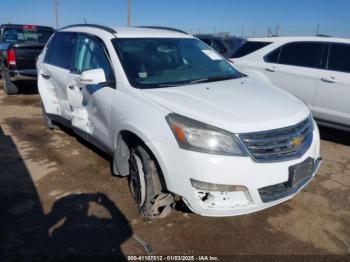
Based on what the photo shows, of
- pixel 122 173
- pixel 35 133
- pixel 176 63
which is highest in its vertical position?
pixel 176 63

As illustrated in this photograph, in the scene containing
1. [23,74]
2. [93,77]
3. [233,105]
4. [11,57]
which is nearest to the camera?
[233,105]

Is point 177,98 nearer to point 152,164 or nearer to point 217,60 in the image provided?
point 152,164

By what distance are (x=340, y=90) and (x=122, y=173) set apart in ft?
12.2

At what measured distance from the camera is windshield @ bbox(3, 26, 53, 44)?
9852 mm

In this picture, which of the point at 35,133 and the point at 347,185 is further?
the point at 35,133

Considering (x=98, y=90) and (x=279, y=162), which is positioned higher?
(x=98, y=90)

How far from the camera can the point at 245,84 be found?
12.2 ft

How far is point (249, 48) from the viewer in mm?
6664

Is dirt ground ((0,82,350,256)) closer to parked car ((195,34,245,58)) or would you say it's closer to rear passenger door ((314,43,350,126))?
rear passenger door ((314,43,350,126))

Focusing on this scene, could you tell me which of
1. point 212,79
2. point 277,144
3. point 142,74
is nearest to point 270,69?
point 212,79

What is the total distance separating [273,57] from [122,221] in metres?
4.39

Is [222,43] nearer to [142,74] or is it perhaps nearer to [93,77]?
[142,74]

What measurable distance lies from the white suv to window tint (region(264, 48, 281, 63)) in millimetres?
2235

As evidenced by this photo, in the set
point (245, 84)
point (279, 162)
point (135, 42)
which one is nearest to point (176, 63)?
point (135, 42)
